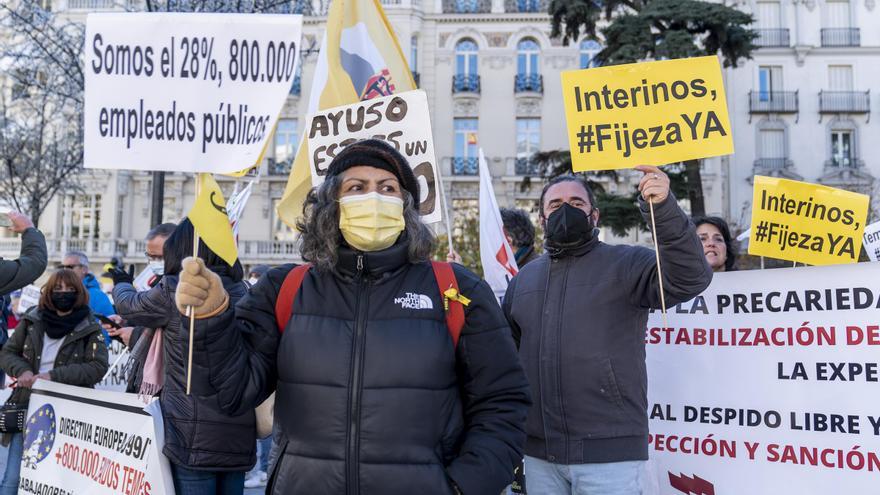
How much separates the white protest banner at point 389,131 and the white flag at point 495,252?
1052 millimetres

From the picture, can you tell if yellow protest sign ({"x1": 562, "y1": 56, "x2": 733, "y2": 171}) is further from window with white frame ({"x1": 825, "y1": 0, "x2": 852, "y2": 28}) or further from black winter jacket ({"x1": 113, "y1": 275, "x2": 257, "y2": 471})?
window with white frame ({"x1": 825, "y1": 0, "x2": 852, "y2": 28})

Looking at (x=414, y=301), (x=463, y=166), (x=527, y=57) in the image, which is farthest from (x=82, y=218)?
(x=414, y=301)

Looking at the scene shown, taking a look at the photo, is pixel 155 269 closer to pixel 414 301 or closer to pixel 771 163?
pixel 414 301

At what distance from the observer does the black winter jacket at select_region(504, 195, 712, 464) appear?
9.45 ft

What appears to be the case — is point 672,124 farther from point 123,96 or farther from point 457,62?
point 457,62

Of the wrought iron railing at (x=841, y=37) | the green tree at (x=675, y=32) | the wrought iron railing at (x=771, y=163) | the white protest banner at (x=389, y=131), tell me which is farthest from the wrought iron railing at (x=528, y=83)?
the white protest banner at (x=389, y=131)

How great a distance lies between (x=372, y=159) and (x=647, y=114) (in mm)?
1581

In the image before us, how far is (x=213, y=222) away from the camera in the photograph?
226 centimetres

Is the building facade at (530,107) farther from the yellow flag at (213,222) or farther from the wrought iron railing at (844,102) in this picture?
the yellow flag at (213,222)

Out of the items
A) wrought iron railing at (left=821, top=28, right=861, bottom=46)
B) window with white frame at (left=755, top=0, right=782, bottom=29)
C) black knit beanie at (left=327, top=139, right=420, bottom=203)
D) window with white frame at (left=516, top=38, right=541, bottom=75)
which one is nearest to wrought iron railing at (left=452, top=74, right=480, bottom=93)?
window with white frame at (left=516, top=38, right=541, bottom=75)

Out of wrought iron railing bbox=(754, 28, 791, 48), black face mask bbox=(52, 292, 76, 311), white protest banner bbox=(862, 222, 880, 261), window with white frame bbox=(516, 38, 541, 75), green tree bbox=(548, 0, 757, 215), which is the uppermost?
wrought iron railing bbox=(754, 28, 791, 48)

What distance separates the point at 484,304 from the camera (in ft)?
7.38

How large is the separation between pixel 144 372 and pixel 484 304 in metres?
2.13

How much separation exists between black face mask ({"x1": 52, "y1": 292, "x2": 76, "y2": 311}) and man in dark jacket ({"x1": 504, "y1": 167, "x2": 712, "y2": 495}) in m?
3.10
